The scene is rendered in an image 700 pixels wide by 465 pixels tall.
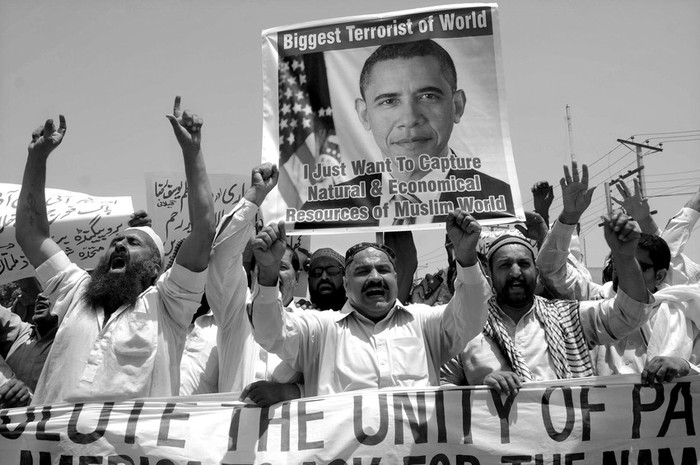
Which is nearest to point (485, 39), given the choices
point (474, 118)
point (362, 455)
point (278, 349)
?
point (474, 118)

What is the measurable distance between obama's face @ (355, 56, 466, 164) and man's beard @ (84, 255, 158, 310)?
5.64 feet

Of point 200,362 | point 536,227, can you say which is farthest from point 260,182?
point 536,227

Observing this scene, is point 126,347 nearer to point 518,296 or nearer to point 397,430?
point 397,430

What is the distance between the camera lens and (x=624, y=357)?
4.43m

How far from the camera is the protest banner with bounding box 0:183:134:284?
6723 mm

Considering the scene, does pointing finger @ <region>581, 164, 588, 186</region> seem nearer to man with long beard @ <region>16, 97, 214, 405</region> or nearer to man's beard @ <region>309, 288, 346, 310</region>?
man's beard @ <region>309, 288, 346, 310</region>

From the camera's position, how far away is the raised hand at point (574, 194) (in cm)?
440

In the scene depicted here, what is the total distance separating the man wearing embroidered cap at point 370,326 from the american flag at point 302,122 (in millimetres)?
837

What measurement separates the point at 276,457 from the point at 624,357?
86.6 inches

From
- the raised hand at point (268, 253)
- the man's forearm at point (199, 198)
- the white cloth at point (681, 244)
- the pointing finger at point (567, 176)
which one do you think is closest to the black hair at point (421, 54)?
the pointing finger at point (567, 176)

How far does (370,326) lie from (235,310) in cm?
77

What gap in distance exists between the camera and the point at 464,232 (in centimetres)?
354

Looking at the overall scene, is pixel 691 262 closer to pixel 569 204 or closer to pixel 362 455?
pixel 569 204

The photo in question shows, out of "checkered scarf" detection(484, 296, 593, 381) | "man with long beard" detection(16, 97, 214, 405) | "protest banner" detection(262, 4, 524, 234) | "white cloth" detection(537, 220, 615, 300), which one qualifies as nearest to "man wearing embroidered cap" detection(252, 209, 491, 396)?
"checkered scarf" detection(484, 296, 593, 381)
